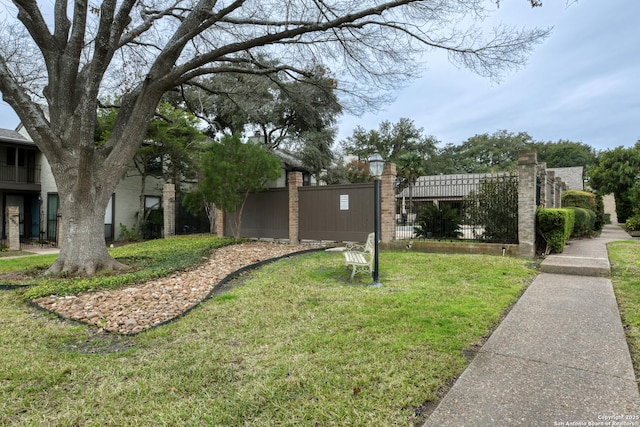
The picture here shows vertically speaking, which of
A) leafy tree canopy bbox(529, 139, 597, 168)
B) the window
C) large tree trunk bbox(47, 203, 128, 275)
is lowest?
large tree trunk bbox(47, 203, 128, 275)

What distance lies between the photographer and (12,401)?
8.60ft

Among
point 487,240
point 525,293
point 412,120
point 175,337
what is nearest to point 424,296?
point 525,293

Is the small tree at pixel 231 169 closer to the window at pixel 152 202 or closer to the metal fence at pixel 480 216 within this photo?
the metal fence at pixel 480 216

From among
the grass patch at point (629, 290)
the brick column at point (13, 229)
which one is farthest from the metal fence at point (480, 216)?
the brick column at point (13, 229)

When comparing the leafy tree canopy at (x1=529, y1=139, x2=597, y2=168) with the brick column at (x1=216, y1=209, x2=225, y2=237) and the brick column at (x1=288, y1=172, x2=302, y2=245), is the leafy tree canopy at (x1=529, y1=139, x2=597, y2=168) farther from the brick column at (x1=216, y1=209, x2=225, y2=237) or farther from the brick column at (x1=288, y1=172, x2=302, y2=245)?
the brick column at (x1=216, y1=209, x2=225, y2=237)

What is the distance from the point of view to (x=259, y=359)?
322cm

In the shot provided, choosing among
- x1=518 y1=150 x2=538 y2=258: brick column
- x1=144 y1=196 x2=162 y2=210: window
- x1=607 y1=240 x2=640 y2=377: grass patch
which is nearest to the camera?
x1=607 y1=240 x2=640 y2=377: grass patch

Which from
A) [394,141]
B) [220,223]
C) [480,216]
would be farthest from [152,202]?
[394,141]

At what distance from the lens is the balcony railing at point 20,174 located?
15531 mm

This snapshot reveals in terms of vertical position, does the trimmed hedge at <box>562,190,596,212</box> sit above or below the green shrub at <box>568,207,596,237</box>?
above

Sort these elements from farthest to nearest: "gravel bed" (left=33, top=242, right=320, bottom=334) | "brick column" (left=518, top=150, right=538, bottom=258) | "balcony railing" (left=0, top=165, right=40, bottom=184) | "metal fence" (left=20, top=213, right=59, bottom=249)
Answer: "balcony railing" (left=0, top=165, right=40, bottom=184) < "metal fence" (left=20, top=213, right=59, bottom=249) < "brick column" (left=518, top=150, right=538, bottom=258) < "gravel bed" (left=33, top=242, right=320, bottom=334)

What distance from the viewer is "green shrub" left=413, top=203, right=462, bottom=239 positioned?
405 inches

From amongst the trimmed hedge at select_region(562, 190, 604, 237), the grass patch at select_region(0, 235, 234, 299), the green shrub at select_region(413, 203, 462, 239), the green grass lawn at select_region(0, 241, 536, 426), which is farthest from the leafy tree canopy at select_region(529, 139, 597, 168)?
the green grass lawn at select_region(0, 241, 536, 426)

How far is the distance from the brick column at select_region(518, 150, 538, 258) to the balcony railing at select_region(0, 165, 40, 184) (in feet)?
64.0
